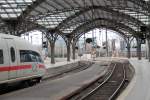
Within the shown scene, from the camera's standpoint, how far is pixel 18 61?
2094 centimetres

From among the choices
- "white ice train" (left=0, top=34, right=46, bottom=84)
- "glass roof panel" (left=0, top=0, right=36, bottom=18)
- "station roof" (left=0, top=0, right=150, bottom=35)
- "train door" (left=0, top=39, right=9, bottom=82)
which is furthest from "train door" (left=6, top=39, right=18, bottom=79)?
"glass roof panel" (left=0, top=0, right=36, bottom=18)

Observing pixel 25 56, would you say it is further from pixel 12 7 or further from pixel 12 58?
pixel 12 7

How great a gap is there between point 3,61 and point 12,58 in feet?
3.91

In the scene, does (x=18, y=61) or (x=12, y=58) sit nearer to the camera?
(x=12, y=58)

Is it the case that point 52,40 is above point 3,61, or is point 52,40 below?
above

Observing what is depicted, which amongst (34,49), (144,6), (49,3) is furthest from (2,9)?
(34,49)

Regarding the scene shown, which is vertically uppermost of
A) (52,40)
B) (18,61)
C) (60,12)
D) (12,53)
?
(60,12)

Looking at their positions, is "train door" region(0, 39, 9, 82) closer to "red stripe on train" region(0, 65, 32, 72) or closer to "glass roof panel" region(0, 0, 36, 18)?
"red stripe on train" region(0, 65, 32, 72)

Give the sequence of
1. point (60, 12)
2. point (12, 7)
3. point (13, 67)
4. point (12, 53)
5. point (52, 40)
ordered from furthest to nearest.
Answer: point (52, 40), point (60, 12), point (12, 7), point (12, 53), point (13, 67)

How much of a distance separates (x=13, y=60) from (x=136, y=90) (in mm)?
6941

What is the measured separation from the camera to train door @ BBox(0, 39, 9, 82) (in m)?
18.8

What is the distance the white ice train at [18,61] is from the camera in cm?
1923

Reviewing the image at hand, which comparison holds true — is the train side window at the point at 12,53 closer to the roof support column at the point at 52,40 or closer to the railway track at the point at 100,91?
the railway track at the point at 100,91

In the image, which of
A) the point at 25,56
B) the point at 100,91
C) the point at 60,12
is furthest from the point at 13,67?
the point at 60,12
